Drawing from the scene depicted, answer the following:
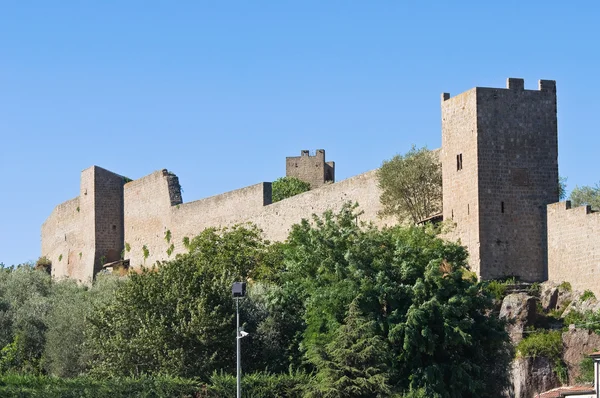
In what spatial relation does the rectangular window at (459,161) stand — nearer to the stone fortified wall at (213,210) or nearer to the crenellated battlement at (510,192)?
the crenellated battlement at (510,192)

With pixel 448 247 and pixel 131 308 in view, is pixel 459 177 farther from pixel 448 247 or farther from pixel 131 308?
pixel 131 308

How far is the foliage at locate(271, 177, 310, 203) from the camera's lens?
74.4 meters

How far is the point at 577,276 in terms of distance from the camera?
36344 millimetres

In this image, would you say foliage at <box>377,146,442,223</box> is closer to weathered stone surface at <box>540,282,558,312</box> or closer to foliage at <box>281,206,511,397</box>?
foliage at <box>281,206,511,397</box>

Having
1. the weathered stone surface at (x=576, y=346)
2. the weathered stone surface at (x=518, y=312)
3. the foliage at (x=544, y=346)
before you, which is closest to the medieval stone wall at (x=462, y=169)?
the weathered stone surface at (x=518, y=312)

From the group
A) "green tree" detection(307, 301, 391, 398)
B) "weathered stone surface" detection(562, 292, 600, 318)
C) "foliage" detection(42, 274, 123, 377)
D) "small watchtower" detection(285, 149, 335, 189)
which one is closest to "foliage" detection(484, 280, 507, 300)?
"weathered stone surface" detection(562, 292, 600, 318)

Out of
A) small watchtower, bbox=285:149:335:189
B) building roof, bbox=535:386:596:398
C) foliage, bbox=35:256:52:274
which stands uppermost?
small watchtower, bbox=285:149:335:189

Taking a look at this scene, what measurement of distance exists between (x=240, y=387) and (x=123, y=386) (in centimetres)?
311

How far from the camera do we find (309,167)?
82.5m

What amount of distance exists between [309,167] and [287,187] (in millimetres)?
6803

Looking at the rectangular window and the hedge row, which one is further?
the rectangular window

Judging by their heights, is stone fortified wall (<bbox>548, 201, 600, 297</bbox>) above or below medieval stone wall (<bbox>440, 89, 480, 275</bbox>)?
below

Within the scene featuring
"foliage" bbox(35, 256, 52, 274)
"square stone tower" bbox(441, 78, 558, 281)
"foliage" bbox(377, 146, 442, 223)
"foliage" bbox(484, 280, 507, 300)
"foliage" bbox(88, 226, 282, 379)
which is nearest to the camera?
"foliage" bbox(484, 280, 507, 300)

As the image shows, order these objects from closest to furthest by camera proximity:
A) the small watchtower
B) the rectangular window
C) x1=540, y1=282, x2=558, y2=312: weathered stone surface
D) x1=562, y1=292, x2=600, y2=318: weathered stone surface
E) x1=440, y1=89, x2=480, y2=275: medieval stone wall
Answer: x1=562, y1=292, x2=600, y2=318: weathered stone surface → x1=540, y1=282, x2=558, y2=312: weathered stone surface → x1=440, y1=89, x2=480, y2=275: medieval stone wall → the rectangular window → the small watchtower
